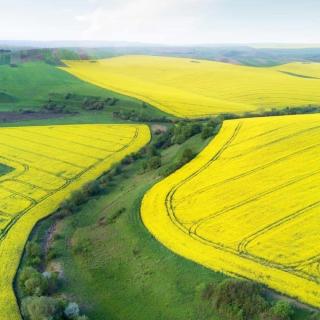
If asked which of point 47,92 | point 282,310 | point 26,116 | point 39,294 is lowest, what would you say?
point 39,294

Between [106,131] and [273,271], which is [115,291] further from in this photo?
[106,131]

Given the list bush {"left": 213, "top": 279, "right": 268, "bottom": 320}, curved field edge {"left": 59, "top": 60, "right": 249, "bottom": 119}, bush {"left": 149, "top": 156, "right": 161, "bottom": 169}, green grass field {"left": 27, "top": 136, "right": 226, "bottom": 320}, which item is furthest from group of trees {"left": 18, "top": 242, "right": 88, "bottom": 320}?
curved field edge {"left": 59, "top": 60, "right": 249, "bottom": 119}

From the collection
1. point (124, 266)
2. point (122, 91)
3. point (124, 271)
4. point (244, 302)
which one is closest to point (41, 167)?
point (124, 266)

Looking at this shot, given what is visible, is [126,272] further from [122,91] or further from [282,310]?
[122,91]

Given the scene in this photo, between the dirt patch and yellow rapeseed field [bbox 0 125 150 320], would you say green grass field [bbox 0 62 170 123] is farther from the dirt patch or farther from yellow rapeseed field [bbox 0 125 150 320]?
yellow rapeseed field [bbox 0 125 150 320]

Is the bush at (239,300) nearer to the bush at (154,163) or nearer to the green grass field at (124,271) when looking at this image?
the green grass field at (124,271)

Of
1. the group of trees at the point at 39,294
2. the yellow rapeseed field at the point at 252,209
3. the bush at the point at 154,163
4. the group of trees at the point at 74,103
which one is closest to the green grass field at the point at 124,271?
the group of trees at the point at 39,294

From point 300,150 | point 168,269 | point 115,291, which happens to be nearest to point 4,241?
point 115,291
